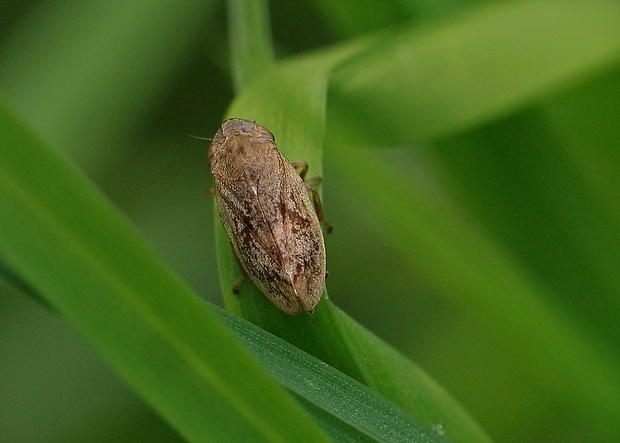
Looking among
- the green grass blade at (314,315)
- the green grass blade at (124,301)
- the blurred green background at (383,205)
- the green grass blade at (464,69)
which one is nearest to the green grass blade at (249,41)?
the green grass blade at (314,315)

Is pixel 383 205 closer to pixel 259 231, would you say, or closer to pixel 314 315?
pixel 259 231

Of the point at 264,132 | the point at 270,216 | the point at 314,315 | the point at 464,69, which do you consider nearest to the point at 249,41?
the point at 264,132

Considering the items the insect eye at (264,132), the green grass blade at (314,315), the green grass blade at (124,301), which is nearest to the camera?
the green grass blade at (124,301)

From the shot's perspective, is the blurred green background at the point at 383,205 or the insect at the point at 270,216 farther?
the blurred green background at the point at 383,205

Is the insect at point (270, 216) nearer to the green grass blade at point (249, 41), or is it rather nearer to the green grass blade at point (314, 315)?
the green grass blade at point (314, 315)

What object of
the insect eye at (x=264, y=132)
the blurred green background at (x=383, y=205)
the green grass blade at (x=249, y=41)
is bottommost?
the blurred green background at (x=383, y=205)

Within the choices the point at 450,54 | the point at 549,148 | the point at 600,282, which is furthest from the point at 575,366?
the point at 450,54

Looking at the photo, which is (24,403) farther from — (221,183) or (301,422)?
(301,422)
